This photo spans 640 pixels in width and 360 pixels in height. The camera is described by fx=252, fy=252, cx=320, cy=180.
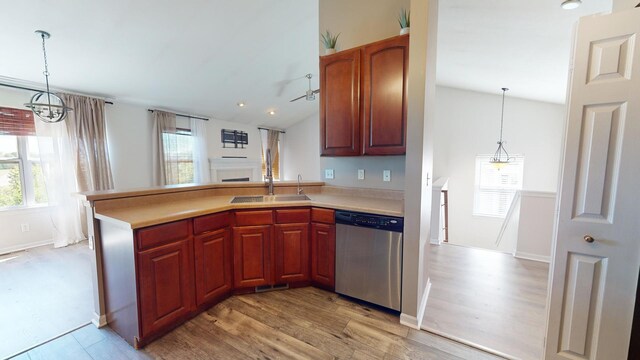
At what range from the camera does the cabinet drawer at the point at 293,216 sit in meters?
2.43

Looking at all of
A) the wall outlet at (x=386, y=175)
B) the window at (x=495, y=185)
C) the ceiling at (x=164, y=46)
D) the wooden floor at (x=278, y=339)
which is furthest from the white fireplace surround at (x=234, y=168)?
the window at (x=495, y=185)

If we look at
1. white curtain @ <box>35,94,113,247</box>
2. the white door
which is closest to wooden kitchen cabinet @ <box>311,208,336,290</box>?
the white door

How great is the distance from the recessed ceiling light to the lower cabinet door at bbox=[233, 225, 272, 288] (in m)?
3.20

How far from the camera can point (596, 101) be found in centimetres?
136

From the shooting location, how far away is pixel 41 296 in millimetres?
2457

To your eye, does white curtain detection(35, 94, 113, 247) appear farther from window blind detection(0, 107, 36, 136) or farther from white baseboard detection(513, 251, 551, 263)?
white baseboard detection(513, 251, 551, 263)

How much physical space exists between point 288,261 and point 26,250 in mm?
4196

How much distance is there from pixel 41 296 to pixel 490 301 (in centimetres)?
432

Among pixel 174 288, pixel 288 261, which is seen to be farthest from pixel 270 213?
pixel 174 288

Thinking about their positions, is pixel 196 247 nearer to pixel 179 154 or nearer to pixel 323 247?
pixel 323 247

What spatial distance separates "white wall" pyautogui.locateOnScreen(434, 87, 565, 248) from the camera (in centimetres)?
573

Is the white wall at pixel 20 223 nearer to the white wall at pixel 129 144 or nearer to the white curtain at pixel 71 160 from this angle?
the white curtain at pixel 71 160

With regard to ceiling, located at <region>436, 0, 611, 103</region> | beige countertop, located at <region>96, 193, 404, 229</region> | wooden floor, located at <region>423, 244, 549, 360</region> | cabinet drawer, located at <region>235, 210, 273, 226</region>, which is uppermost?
ceiling, located at <region>436, 0, 611, 103</region>

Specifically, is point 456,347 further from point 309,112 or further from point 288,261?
point 309,112
